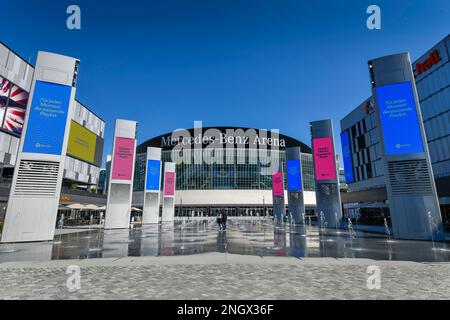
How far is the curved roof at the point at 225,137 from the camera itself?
88.6 metres

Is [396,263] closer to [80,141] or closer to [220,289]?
[220,289]

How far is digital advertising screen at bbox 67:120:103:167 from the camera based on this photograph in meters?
56.4

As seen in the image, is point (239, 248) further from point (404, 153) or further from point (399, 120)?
point (399, 120)

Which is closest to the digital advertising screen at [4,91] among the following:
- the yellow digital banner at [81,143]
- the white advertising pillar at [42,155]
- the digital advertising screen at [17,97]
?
the digital advertising screen at [17,97]

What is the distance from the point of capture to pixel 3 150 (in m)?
38.4

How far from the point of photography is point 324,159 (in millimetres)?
30844

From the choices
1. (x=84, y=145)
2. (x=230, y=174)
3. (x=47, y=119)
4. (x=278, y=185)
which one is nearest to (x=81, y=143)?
(x=84, y=145)

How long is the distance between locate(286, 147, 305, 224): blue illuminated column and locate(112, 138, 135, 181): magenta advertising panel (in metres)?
23.2

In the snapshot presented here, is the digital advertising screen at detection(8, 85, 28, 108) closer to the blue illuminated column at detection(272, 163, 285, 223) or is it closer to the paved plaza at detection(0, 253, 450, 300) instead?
the paved plaza at detection(0, 253, 450, 300)

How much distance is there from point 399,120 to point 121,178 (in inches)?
1114

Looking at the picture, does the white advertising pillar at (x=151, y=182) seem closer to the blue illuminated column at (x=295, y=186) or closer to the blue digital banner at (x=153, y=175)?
the blue digital banner at (x=153, y=175)

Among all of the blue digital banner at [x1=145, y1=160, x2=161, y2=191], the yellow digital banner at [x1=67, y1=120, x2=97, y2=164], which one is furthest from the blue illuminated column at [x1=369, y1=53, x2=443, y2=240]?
the yellow digital banner at [x1=67, y1=120, x2=97, y2=164]
